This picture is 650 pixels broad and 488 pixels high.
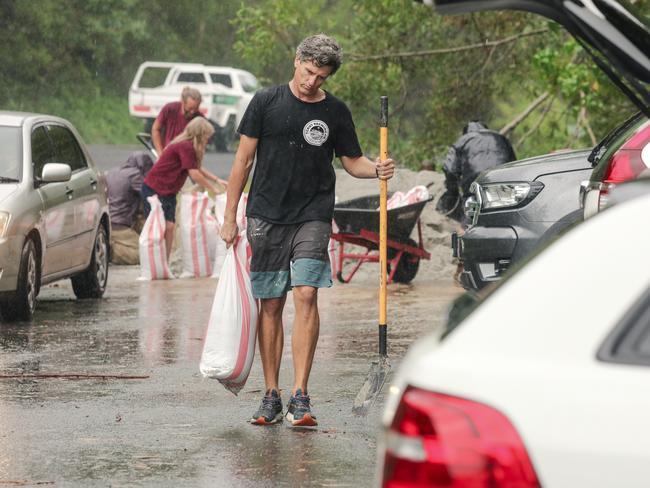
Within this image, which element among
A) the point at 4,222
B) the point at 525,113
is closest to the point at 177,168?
the point at 4,222

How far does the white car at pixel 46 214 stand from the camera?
1138 centimetres

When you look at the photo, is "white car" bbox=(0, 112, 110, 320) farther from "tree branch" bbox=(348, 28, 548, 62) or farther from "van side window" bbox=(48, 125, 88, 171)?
"tree branch" bbox=(348, 28, 548, 62)

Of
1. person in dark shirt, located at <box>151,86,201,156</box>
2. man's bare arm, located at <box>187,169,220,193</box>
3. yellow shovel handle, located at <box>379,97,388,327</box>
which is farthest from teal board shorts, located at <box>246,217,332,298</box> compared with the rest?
person in dark shirt, located at <box>151,86,201,156</box>

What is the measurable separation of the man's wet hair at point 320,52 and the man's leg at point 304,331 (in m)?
1.08

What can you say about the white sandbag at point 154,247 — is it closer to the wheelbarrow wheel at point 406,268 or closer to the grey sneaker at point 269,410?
the wheelbarrow wheel at point 406,268

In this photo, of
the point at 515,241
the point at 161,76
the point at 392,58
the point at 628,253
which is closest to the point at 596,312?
the point at 628,253

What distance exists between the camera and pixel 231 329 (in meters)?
7.71

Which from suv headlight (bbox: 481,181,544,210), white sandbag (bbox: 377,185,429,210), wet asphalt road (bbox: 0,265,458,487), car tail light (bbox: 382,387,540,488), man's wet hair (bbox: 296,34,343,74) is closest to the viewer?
car tail light (bbox: 382,387,540,488)

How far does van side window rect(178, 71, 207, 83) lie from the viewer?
37.1m

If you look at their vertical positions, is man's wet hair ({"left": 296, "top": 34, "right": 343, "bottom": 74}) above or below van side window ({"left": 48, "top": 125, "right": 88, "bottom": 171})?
above

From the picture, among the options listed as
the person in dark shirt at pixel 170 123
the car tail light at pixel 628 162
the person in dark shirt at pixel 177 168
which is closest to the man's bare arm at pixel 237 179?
the car tail light at pixel 628 162

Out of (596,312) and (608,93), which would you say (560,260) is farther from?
(608,93)

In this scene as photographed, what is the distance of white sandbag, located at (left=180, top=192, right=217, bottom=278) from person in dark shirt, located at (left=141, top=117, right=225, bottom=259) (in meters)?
0.17

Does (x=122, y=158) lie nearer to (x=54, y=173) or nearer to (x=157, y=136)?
(x=157, y=136)
